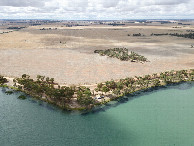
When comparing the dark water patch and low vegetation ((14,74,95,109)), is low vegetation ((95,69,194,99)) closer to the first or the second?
the dark water patch

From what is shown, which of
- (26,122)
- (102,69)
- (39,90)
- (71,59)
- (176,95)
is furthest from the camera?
(71,59)

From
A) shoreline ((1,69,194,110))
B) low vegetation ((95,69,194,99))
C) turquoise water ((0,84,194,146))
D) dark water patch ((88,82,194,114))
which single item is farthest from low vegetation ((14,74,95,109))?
low vegetation ((95,69,194,99))

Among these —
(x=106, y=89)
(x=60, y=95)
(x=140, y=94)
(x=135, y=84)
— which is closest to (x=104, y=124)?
(x=106, y=89)

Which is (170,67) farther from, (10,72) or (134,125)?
(10,72)

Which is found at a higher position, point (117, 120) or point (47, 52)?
point (47, 52)

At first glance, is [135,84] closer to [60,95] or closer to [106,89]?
[106,89]

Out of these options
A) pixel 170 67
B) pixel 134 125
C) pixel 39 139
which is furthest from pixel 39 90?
pixel 170 67

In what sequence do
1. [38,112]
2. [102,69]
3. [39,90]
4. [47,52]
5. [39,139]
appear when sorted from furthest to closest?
[47,52] → [102,69] → [39,90] → [38,112] → [39,139]

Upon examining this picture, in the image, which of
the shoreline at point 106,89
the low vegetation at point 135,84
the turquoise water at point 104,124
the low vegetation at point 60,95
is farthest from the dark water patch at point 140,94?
the low vegetation at point 60,95
